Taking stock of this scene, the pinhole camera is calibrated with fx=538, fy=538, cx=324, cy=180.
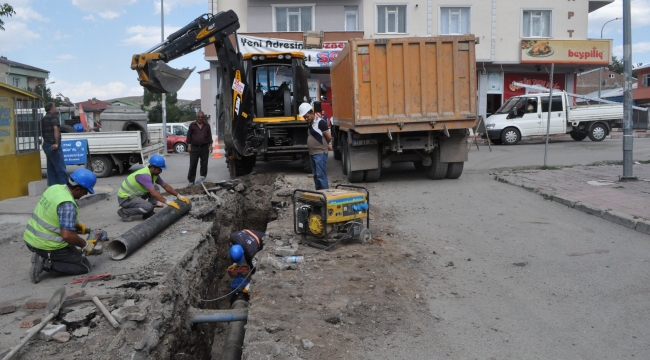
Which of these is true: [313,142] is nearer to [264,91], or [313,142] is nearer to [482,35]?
[264,91]

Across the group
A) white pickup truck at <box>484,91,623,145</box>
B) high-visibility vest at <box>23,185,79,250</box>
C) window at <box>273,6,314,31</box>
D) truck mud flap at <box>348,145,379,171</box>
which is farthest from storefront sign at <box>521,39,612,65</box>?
high-visibility vest at <box>23,185,79,250</box>

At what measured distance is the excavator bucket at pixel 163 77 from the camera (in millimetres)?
9383

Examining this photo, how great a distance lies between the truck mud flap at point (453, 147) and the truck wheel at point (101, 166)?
953 centimetres

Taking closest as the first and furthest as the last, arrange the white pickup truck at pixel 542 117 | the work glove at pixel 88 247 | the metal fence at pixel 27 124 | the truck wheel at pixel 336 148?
the work glove at pixel 88 247
the metal fence at pixel 27 124
the truck wheel at pixel 336 148
the white pickup truck at pixel 542 117

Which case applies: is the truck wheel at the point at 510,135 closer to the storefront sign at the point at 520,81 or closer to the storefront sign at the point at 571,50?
the storefront sign at the point at 520,81

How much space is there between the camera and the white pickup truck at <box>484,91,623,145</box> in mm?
20703

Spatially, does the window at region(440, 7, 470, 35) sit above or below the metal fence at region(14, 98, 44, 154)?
above

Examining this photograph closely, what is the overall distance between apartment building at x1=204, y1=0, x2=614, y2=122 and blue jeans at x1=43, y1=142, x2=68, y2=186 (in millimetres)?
13637

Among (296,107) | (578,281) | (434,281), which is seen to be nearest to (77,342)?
→ (434,281)

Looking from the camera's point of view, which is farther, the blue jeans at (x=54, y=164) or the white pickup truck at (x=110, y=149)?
the white pickup truck at (x=110, y=149)

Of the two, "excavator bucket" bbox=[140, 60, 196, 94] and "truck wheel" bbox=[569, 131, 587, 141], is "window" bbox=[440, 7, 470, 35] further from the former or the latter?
"excavator bucket" bbox=[140, 60, 196, 94]

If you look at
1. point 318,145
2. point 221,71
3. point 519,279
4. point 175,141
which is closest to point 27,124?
point 221,71

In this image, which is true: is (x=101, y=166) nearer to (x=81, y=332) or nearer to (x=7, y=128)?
(x=7, y=128)

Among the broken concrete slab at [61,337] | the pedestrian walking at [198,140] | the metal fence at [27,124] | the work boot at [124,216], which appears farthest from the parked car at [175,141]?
the broken concrete slab at [61,337]
